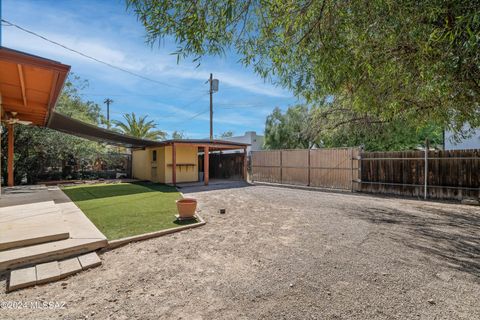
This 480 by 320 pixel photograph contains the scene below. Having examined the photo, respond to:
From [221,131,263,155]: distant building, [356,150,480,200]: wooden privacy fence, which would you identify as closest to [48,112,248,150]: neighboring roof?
[356,150,480,200]: wooden privacy fence

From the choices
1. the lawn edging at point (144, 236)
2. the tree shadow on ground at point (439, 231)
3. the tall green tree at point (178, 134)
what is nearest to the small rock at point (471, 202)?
the tree shadow on ground at point (439, 231)

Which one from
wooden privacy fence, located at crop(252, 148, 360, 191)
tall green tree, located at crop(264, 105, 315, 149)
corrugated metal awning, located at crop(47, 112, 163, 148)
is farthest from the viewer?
tall green tree, located at crop(264, 105, 315, 149)

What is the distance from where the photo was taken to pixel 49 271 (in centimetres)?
306

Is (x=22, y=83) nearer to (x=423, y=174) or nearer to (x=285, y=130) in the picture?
(x=423, y=174)

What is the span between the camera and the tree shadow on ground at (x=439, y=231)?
3582 mm

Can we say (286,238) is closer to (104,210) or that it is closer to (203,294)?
(203,294)

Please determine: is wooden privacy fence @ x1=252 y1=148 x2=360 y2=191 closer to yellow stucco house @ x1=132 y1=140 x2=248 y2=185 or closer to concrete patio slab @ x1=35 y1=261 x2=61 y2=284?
yellow stucco house @ x1=132 y1=140 x2=248 y2=185

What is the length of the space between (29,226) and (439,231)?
25.4 ft

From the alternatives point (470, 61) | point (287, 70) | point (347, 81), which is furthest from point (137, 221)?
point (470, 61)

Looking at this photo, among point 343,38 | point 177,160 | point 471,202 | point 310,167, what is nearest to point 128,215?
point 343,38

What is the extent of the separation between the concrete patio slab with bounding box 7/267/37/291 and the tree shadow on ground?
5330mm

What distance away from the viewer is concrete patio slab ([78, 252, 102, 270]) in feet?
10.9

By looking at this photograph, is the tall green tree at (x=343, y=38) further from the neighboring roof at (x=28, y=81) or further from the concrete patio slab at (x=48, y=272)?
the concrete patio slab at (x=48, y=272)

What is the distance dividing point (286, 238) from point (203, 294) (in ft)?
7.28
